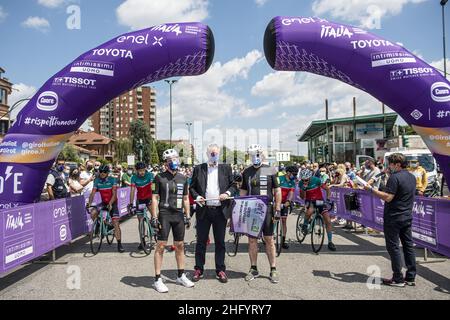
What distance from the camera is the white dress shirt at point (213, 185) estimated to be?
227 inches

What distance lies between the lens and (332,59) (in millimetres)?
8016

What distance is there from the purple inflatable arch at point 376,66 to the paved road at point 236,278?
9.03ft

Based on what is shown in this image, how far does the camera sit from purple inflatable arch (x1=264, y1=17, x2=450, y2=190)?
293 inches

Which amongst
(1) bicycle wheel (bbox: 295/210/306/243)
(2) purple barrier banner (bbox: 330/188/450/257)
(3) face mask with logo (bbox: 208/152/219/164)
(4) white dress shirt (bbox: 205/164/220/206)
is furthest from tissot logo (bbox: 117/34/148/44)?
(2) purple barrier banner (bbox: 330/188/450/257)

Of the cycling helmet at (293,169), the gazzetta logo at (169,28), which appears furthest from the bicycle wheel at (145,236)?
the gazzetta logo at (169,28)

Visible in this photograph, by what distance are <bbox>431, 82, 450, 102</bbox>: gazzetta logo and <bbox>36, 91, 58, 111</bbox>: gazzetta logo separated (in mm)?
7884

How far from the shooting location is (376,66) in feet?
25.5

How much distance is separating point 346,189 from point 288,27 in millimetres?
5202

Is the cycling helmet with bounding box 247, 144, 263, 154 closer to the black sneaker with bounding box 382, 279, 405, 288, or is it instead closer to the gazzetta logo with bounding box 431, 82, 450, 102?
the black sneaker with bounding box 382, 279, 405, 288

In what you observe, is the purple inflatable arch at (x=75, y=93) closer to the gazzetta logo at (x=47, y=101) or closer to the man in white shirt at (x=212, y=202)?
the gazzetta logo at (x=47, y=101)
